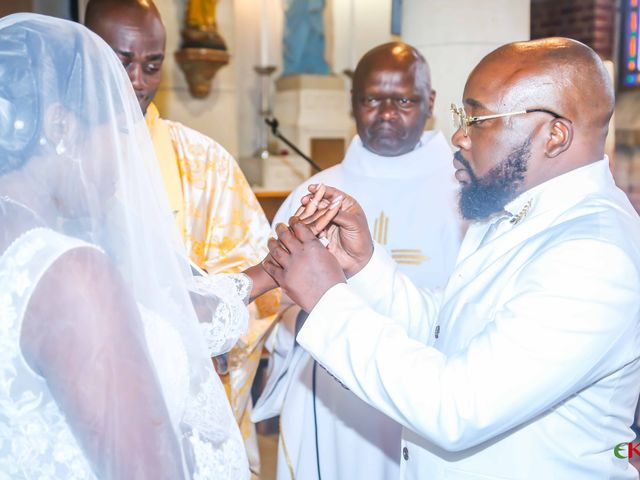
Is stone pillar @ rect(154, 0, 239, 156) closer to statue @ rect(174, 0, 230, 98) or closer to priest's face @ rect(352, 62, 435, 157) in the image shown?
statue @ rect(174, 0, 230, 98)

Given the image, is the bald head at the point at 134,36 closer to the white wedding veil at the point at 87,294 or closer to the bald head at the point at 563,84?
the white wedding veil at the point at 87,294

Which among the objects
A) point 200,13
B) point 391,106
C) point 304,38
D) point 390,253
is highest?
point 200,13

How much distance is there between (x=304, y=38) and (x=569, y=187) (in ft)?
28.2

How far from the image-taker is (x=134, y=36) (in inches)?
125

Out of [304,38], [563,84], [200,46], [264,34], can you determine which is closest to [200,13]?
[200,46]

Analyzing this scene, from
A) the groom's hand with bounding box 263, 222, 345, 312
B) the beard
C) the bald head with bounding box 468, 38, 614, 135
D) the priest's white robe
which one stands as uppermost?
the bald head with bounding box 468, 38, 614, 135

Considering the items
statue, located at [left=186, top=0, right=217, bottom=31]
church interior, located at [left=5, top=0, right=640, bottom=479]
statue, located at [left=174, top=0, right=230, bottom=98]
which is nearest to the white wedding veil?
church interior, located at [left=5, top=0, right=640, bottom=479]

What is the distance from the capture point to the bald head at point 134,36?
3.17 m

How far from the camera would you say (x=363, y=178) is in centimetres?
368

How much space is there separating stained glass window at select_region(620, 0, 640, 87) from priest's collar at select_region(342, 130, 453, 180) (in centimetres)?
613

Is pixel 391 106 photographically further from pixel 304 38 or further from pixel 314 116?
pixel 304 38

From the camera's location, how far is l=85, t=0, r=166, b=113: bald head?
3170 millimetres

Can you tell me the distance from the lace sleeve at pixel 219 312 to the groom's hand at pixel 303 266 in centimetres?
14

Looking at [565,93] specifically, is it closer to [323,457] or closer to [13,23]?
[13,23]
